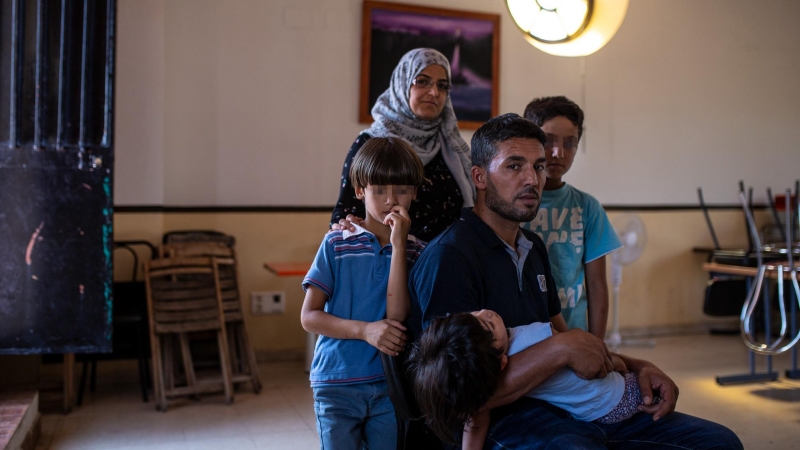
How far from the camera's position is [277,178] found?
17.1ft

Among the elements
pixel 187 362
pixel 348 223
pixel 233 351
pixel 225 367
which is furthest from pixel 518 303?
pixel 233 351

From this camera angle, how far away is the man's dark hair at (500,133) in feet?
6.19

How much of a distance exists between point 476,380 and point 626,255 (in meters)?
4.54

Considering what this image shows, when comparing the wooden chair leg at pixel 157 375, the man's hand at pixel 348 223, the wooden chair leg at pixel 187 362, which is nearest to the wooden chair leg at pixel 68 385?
the wooden chair leg at pixel 157 375

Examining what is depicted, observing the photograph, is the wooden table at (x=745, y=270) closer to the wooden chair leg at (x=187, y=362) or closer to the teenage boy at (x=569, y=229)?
the teenage boy at (x=569, y=229)

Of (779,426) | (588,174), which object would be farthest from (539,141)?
(588,174)

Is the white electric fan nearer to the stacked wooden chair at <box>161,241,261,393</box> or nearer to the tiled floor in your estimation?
the tiled floor

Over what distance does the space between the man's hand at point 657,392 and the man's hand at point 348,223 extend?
0.86m

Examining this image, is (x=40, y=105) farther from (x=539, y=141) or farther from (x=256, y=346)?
(x=256, y=346)

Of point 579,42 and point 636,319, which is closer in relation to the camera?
point 579,42

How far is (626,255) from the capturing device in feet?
19.0

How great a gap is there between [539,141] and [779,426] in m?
2.90

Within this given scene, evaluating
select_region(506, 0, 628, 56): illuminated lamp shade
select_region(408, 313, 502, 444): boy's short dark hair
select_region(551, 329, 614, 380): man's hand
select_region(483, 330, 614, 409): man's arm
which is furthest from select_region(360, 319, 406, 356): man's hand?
select_region(506, 0, 628, 56): illuminated lamp shade

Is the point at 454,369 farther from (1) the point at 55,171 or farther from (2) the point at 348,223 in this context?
(1) the point at 55,171
